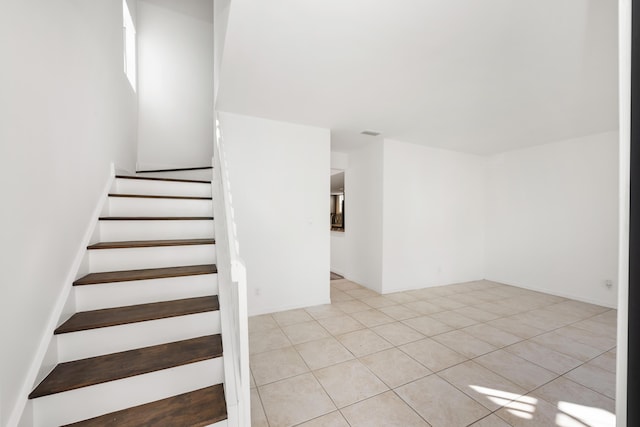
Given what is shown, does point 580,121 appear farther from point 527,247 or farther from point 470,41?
point 470,41

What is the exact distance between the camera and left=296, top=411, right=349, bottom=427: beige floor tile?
62.9 inches

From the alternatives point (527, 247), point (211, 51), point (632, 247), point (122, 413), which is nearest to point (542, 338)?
point (527, 247)

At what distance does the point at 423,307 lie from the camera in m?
3.59

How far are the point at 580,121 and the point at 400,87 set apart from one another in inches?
112

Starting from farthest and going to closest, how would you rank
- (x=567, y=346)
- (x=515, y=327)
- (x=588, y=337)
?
(x=515, y=327) < (x=588, y=337) < (x=567, y=346)

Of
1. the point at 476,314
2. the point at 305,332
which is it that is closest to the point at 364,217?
→ the point at 476,314

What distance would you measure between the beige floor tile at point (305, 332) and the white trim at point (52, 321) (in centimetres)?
184

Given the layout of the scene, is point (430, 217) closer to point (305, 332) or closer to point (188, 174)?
point (305, 332)

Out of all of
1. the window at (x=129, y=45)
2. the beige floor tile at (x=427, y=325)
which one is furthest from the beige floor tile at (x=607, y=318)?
the window at (x=129, y=45)

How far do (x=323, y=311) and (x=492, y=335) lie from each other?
1973mm

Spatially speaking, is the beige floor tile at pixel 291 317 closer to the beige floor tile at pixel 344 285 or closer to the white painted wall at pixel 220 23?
the beige floor tile at pixel 344 285

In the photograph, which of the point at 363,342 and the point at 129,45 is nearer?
the point at 363,342

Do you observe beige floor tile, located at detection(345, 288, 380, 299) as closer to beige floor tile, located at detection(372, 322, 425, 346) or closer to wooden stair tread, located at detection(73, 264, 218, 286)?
beige floor tile, located at detection(372, 322, 425, 346)

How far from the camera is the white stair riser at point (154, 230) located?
6.85 feet
